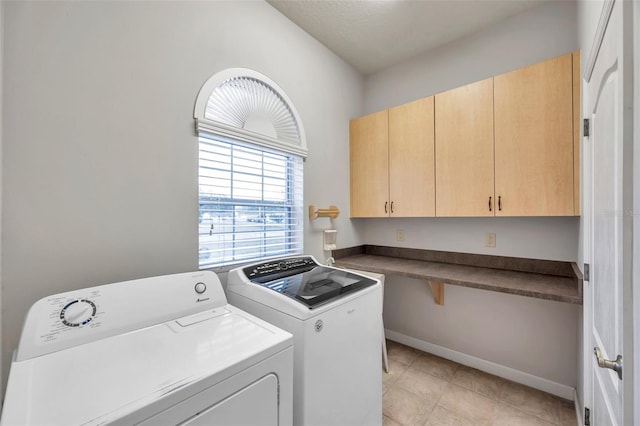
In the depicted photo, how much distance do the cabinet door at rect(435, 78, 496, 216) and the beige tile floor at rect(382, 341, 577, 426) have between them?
1.33 meters

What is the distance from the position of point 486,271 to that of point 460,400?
3.15 feet

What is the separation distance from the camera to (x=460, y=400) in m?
1.83

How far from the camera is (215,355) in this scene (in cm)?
81

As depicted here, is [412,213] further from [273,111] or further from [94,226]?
[94,226]

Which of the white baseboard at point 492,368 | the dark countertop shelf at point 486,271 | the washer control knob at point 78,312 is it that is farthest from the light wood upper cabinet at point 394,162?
the washer control knob at point 78,312

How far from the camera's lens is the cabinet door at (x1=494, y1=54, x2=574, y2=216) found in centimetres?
162

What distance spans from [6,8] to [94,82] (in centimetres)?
32

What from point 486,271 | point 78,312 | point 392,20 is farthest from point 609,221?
point 392,20

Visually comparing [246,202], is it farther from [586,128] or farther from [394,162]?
[586,128]

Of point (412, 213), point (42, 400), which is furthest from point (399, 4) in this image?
point (42, 400)

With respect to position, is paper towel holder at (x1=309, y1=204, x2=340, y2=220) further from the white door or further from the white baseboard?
the white door

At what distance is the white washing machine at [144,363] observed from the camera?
2.00ft

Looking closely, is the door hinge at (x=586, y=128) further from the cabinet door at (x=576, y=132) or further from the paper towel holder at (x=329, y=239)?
the paper towel holder at (x=329, y=239)

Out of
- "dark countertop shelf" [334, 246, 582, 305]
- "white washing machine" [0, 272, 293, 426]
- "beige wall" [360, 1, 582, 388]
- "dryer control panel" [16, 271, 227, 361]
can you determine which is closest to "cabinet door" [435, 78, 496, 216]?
"beige wall" [360, 1, 582, 388]
